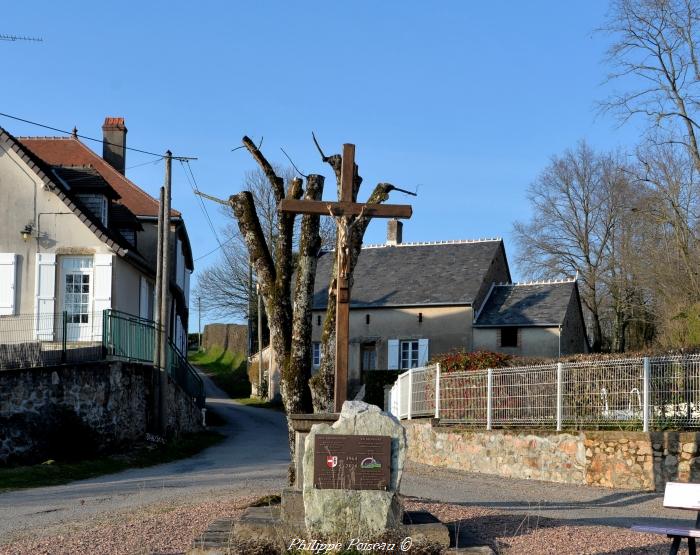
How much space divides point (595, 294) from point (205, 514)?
3792 centimetres

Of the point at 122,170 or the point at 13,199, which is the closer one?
the point at 13,199

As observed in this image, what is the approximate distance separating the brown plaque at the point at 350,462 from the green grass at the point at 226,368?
39.8 metres

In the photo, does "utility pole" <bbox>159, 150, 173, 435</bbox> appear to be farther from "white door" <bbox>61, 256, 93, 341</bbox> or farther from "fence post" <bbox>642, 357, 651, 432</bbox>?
"fence post" <bbox>642, 357, 651, 432</bbox>

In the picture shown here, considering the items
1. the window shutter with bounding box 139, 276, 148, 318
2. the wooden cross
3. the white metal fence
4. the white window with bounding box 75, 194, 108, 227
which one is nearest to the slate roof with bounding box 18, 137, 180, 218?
the window shutter with bounding box 139, 276, 148, 318

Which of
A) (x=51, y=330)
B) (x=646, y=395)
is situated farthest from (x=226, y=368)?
(x=646, y=395)

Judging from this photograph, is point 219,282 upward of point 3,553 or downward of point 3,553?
upward

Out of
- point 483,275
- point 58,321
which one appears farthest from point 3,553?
point 483,275

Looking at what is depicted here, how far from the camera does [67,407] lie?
19.8 meters

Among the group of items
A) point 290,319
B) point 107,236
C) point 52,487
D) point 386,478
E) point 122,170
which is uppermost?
point 122,170

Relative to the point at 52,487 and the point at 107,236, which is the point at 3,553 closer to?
the point at 52,487

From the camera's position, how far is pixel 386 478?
8.72 m

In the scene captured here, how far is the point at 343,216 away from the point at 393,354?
2663cm

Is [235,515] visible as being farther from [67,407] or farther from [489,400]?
[67,407]

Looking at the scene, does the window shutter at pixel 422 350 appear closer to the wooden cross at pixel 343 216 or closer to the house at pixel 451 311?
the house at pixel 451 311
